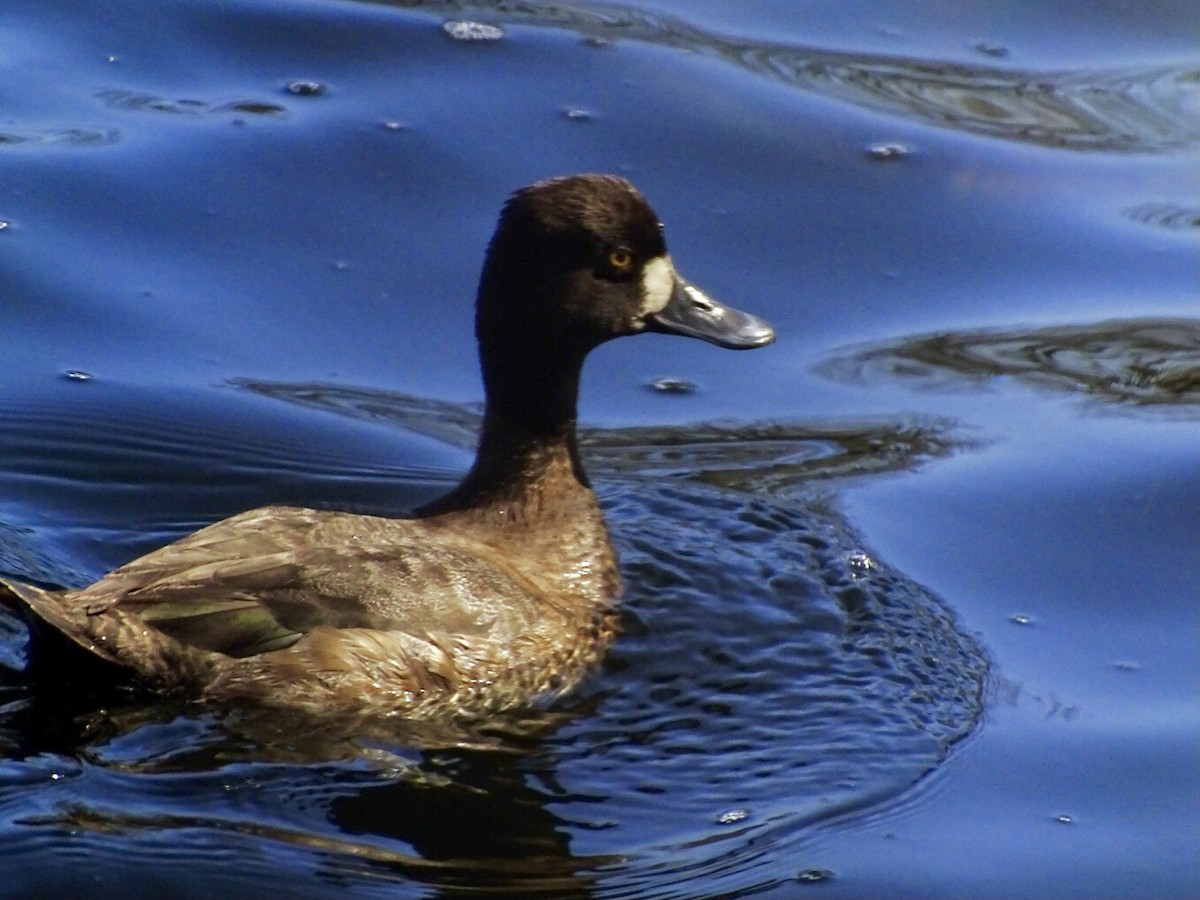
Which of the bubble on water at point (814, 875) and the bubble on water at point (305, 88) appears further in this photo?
the bubble on water at point (305, 88)

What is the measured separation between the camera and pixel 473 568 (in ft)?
21.4

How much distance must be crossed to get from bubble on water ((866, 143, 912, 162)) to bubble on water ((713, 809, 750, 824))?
514cm

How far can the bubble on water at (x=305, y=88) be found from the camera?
10.4 meters

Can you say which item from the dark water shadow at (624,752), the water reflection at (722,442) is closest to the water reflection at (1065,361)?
the water reflection at (722,442)

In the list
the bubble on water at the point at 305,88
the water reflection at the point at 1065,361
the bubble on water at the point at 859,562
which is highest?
the bubble on water at the point at 305,88

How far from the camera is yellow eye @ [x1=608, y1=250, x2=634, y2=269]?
22.6 ft

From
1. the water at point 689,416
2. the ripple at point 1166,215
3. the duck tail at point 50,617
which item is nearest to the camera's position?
the water at point 689,416

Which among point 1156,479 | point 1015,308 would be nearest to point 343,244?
point 1015,308

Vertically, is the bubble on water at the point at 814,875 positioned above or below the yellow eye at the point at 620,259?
below

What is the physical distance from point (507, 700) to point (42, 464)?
7.00ft

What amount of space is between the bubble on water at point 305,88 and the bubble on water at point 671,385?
2.84 m

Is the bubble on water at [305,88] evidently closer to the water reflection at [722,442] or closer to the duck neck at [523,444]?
the water reflection at [722,442]

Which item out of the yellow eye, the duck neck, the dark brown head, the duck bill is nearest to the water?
the duck neck

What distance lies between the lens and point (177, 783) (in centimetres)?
562
